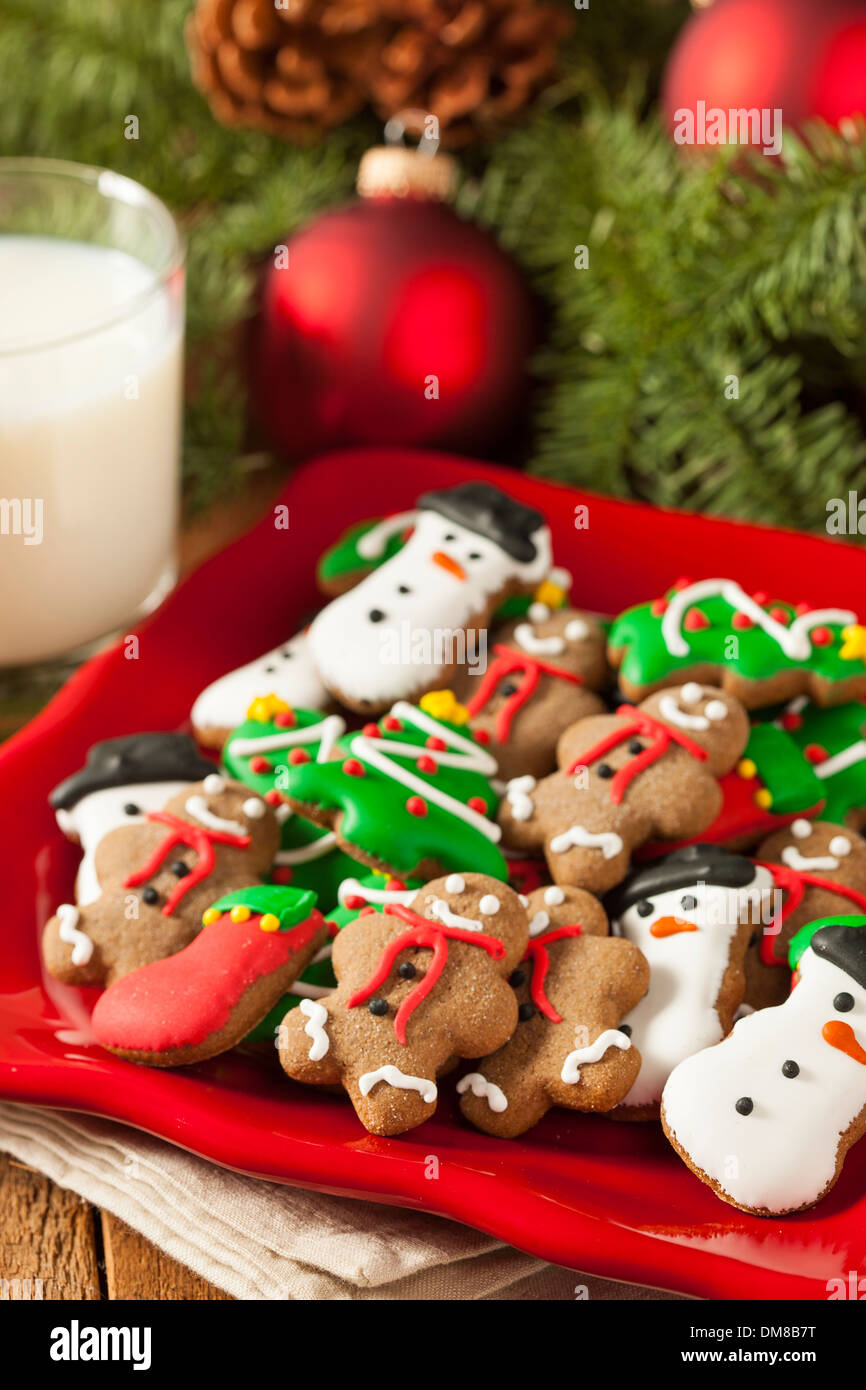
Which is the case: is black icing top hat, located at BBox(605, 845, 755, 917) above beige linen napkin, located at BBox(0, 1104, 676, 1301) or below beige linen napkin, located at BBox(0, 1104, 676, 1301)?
above

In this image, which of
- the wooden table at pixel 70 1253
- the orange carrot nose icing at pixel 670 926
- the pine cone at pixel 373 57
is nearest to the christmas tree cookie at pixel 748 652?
the orange carrot nose icing at pixel 670 926

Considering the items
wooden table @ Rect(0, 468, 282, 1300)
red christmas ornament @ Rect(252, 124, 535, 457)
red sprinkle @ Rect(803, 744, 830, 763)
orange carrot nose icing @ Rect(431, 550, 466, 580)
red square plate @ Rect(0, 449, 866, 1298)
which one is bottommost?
wooden table @ Rect(0, 468, 282, 1300)

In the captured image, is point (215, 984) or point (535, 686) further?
point (535, 686)

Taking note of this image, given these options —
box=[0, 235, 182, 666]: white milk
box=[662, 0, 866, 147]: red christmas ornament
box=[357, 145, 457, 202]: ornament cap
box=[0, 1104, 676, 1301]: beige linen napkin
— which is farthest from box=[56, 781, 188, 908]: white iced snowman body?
box=[662, 0, 866, 147]: red christmas ornament

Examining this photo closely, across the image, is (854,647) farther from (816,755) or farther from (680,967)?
(680,967)

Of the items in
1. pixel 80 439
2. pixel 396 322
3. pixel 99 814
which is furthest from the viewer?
pixel 396 322

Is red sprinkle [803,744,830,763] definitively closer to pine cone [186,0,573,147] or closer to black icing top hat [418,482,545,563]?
black icing top hat [418,482,545,563]

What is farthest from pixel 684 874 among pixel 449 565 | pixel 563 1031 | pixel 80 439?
pixel 80 439

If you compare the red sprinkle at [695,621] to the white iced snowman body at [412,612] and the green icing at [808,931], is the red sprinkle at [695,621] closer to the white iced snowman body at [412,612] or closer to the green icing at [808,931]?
the white iced snowman body at [412,612]
